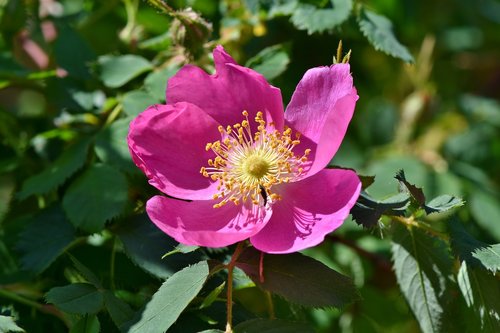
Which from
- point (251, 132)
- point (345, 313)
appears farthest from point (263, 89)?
point (345, 313)

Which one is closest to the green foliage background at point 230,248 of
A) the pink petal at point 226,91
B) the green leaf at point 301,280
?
the green leaf at point 301,280

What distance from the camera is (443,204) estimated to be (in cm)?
100

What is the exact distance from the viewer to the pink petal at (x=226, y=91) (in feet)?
3.50

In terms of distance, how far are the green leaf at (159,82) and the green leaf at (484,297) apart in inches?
20.5

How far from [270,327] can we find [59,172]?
485mm

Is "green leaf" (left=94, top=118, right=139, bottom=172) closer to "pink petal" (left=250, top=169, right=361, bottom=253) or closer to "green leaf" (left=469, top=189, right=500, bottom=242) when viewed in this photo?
"pink petal" (left=250, top=169, right=361, bottom=253)

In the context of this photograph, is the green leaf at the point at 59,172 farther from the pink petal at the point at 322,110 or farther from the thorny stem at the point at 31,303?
the pink petal at the point at 322,110

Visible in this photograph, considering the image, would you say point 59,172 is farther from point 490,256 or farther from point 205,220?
point 490,256

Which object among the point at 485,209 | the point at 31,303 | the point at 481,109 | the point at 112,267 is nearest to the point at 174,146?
the point at 112,267

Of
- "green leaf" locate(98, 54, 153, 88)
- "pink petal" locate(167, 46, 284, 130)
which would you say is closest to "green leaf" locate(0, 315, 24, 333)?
"pink petal" locate(167, 46, 284, 130)

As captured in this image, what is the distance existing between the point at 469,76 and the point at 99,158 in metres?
1.48

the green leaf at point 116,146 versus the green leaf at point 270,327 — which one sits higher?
the green leaf at point 116,146

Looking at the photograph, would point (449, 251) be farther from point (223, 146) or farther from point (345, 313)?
point (345, 313)

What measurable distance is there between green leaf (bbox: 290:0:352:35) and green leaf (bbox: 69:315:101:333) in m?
0.55
